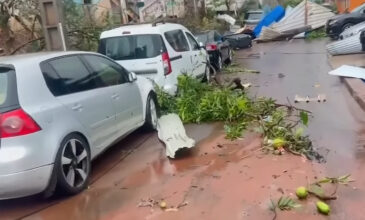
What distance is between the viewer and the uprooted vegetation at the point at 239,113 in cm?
656

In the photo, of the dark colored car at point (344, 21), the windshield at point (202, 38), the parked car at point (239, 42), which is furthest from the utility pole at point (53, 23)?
the dark colored car at point (344, 21)

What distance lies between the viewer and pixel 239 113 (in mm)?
8266

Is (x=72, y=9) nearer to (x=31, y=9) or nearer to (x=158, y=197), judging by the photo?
(x=31, y=9)

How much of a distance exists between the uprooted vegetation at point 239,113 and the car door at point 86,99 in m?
2.07

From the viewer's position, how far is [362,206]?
459 cm

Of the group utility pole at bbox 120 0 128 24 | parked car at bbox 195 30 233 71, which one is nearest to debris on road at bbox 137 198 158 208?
parked car at bbox 195 30 233 71

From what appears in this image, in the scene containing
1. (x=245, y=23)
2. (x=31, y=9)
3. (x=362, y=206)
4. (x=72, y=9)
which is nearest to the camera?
(x=362, y=206)

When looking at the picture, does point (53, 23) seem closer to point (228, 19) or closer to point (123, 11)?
point (123, 11)

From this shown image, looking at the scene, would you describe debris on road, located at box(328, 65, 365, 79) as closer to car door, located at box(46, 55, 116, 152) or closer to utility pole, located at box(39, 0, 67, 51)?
utility pole, located at box(39, 0, 67, 51)

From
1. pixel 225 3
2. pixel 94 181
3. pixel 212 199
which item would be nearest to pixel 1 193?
pixel 94 181

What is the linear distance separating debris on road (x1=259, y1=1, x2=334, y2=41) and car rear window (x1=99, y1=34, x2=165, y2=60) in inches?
781

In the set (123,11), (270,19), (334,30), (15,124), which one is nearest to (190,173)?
(15,124)

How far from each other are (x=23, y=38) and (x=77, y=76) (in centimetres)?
903

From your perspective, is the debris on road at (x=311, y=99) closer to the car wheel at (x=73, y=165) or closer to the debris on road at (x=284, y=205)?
the debris on road at (x=284, y=205)
